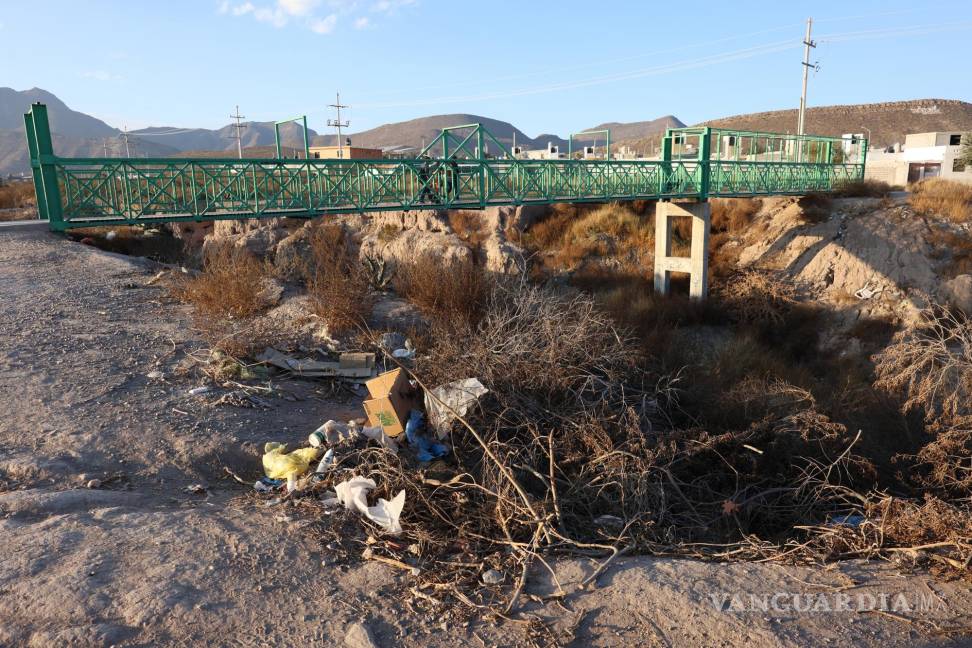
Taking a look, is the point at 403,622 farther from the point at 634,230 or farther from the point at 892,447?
the point at 634,230

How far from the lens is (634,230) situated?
22578mm

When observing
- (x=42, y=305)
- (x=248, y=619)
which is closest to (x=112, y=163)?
(x=42, y=305)

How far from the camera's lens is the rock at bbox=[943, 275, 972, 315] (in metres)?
17.6

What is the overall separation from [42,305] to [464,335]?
6.10 metres

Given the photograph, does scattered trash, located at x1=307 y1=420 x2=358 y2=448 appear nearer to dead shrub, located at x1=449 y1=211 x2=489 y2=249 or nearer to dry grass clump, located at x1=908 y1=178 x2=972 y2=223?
dead shrub, located at x1=449 y1=211 x2=489 y2=249

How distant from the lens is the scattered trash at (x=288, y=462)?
5625 mm

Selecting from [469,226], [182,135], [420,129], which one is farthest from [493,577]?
[182,135]

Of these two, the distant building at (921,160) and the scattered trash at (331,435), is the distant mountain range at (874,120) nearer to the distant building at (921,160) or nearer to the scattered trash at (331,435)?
the distant building at (921,160)

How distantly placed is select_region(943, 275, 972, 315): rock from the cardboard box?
16.9m

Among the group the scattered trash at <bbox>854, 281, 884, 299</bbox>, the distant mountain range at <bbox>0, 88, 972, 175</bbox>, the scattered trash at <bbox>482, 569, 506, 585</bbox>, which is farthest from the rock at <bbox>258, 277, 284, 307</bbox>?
the distant mountain range at <bbox>0, 88, 972, 175</bbox>

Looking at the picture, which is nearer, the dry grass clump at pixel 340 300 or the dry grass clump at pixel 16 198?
the dry grass clump at pixel 340 300

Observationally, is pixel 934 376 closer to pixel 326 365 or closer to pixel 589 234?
pixel 326 365

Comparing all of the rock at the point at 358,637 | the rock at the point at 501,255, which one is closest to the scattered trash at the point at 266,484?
the rock at the point at 358,637

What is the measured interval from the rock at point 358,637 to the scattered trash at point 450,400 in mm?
2574
